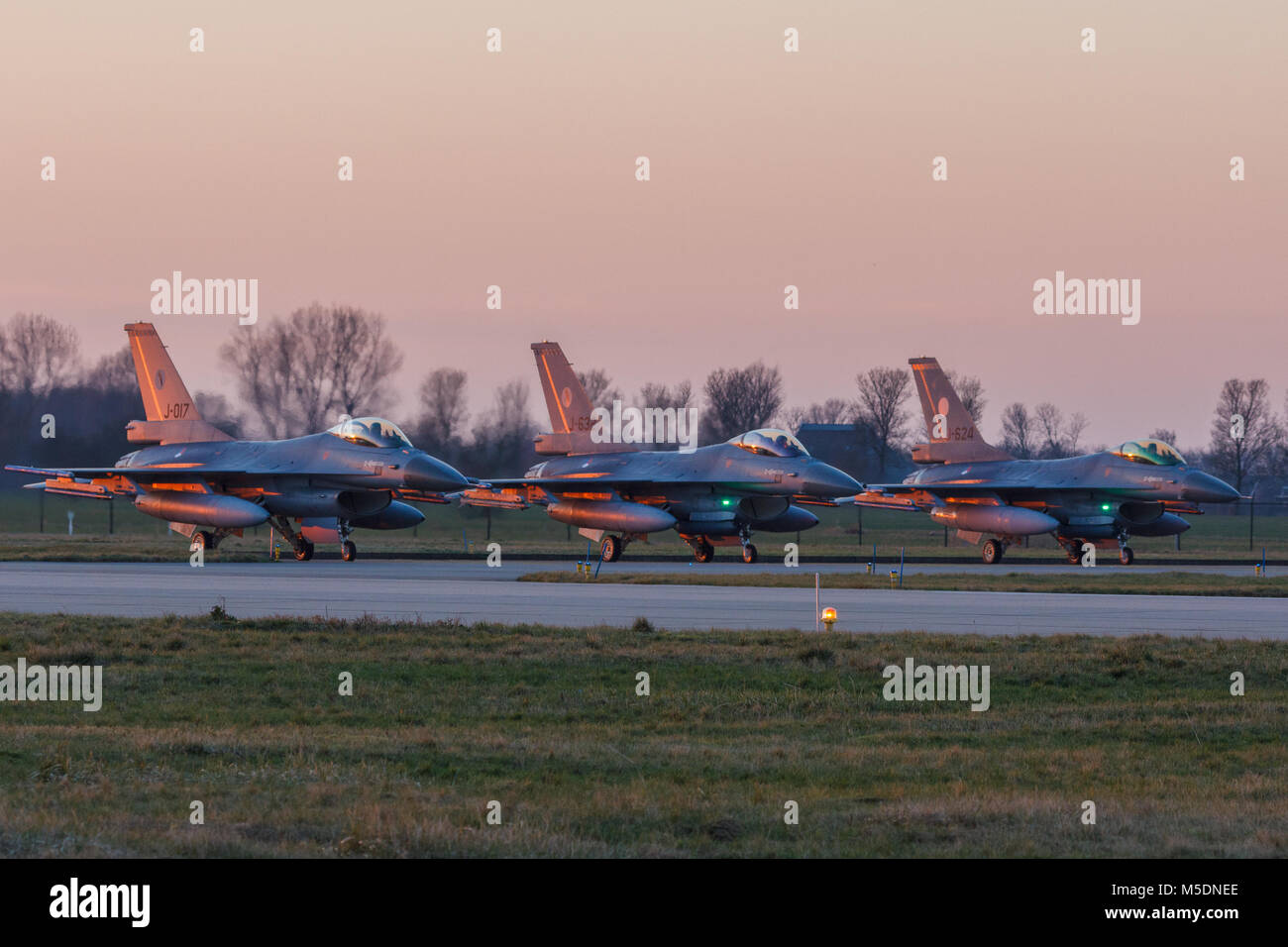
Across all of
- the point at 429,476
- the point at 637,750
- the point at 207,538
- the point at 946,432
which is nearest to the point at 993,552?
the point at 946,432

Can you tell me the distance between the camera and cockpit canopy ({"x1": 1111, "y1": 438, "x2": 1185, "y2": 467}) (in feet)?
132

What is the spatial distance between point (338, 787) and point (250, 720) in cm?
326

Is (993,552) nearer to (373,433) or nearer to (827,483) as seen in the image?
(827,483)

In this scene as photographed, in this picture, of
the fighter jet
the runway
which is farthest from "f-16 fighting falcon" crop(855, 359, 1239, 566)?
the runway

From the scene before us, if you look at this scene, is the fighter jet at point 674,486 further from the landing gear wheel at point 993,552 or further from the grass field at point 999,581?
the grass field at point 999,581

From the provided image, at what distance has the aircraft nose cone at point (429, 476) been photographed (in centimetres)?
3728

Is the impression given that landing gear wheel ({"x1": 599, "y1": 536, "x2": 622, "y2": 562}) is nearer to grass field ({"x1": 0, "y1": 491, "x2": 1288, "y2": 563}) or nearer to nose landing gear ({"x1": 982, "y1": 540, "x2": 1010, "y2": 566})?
grass field ({"x1": 0, "y1": 491, "x2": 1288, "y2": 563})

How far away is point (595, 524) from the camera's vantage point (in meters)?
41.6

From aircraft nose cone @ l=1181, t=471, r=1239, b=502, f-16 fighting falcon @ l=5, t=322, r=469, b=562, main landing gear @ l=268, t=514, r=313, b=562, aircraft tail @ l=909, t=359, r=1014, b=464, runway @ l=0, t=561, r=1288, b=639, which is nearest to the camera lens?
runway @ l=0, t=561, r=1288, b=639

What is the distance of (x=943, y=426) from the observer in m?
46.7

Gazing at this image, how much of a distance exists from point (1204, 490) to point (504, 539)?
27270 mm

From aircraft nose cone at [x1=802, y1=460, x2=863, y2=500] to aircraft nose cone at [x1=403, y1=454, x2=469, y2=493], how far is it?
9.32 m

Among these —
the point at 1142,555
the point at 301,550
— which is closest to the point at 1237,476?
the point at 1142,555

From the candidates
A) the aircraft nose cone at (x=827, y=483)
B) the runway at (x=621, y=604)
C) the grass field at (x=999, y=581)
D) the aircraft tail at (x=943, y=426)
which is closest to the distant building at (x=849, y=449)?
the aircraft tail at (x=943, y=426)
